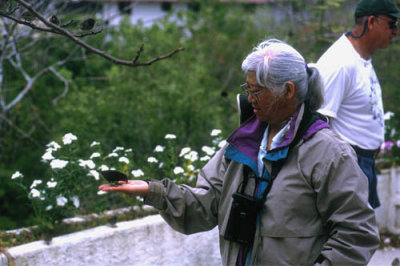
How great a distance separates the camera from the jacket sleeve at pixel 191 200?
243 cm

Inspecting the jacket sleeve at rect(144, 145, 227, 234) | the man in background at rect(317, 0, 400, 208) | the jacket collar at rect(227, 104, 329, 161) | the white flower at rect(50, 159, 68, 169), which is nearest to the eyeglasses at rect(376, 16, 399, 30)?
the man in background at rect(317, 0, 400, 208)

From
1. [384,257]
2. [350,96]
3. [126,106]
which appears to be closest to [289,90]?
[350,96]

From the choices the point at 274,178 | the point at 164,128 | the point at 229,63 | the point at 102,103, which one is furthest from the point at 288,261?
the point at 229,63

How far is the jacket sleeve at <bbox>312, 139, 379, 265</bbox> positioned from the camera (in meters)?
2.07

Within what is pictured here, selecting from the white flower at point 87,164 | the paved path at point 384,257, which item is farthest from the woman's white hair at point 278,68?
the paved path at point 384,257

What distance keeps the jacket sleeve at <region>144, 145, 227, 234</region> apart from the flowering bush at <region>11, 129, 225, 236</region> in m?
1.57

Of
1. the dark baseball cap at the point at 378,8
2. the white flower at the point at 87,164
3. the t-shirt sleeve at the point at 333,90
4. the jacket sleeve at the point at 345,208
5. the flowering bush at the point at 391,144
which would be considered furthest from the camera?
the flowering bush at the point at 391,144

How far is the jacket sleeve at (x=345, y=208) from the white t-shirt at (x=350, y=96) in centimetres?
123

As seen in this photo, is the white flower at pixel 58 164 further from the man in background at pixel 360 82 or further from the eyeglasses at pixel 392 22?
the eyeglasses at pixel 392 22

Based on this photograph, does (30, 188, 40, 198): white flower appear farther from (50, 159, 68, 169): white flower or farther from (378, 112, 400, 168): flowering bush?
(378, 112, 400, 168): flowering bush

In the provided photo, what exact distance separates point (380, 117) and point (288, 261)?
1.75m

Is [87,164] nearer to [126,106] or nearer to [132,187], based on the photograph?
[132,187]

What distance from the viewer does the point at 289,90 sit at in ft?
7.34

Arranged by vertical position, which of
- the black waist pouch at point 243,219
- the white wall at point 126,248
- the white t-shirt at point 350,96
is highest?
the white t-shirt at point 350,96
